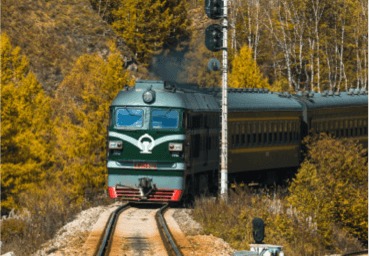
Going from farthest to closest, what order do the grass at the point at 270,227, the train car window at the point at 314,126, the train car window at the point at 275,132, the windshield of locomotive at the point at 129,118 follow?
the train car window at the point at 314,126
the train car window at the point at 275,132
the windshield of locomotive at the point at 129,118
the grass at the point at 270,227

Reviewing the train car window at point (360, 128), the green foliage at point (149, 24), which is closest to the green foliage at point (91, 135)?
the train car window at point (360, 128)

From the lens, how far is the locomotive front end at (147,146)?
17.8 meters

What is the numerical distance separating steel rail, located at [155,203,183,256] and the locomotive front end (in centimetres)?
85

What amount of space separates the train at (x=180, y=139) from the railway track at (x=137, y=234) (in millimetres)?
865

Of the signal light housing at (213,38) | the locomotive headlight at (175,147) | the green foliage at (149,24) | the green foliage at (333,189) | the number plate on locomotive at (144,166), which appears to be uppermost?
the green foliage at (149,24)

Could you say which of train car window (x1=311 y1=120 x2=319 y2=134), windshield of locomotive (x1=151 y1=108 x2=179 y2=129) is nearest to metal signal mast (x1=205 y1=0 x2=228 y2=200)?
windshield of locomotive (x1=151 y1=108 x2=179 y2=129)

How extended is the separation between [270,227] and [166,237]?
249 centimetres

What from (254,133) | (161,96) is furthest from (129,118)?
(254,133)

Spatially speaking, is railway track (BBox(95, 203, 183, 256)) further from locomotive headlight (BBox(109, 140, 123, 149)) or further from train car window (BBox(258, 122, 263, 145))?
train car window (BBox(258, 122, 263, 145))

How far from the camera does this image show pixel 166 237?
44.9 feet

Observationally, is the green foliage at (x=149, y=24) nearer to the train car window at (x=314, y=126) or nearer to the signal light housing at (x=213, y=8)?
the train car window at (x=314, y=126)

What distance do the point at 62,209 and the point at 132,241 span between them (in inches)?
204

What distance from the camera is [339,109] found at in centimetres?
2988

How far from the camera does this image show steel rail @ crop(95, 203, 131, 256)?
40.2 feet
